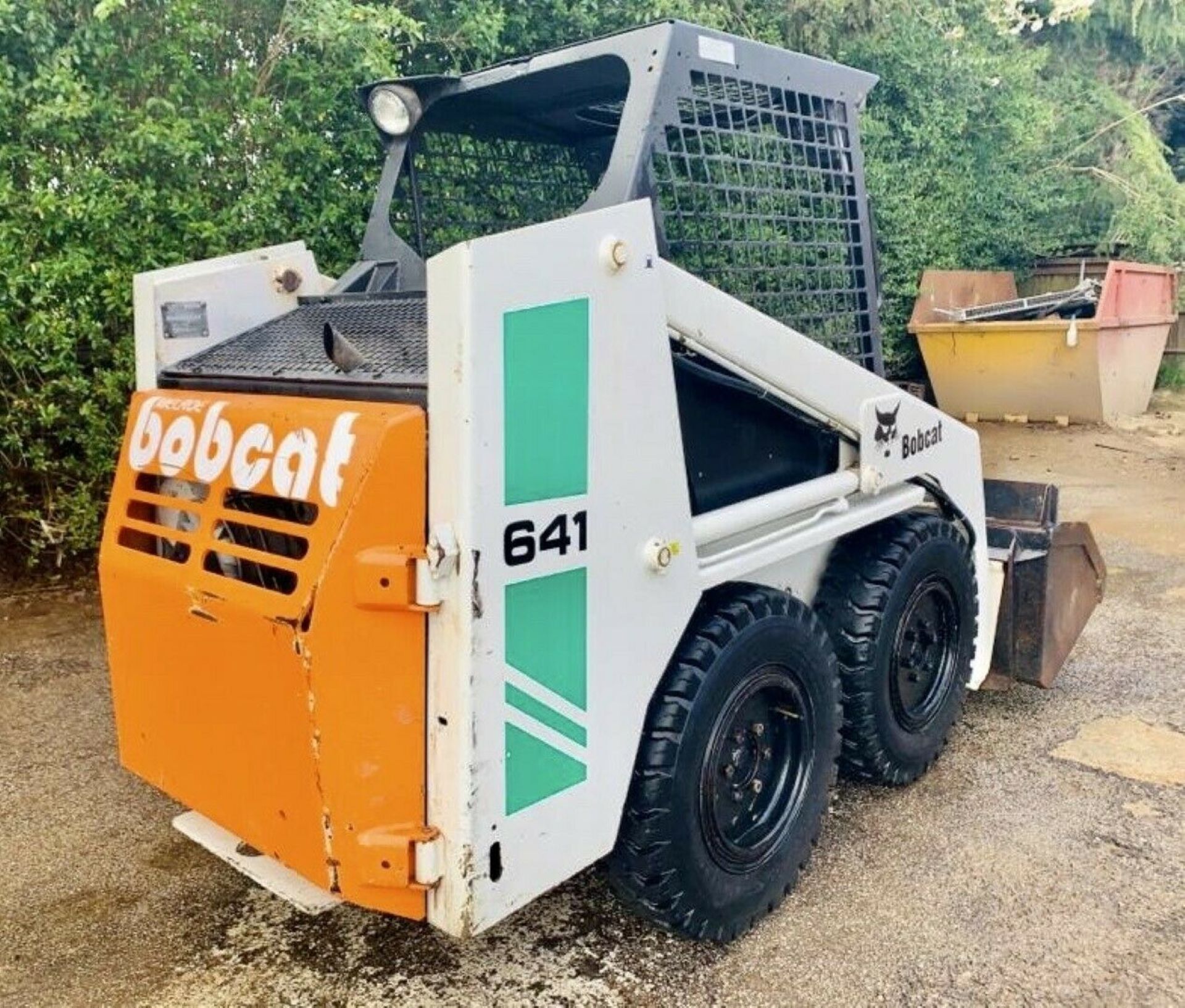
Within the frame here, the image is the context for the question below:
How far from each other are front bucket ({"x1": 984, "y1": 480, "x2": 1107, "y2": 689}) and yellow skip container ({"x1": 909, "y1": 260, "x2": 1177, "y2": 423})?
20.6ft

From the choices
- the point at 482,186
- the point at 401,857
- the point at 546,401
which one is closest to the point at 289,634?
the point at 401,857

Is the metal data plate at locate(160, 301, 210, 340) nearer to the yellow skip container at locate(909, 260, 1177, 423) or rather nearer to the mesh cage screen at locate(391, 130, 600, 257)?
the mesh cage screen at locate(391, 130, 600, 257)

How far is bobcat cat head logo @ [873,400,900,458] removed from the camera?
2.79m

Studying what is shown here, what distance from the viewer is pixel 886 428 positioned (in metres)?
2.83

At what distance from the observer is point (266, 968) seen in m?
2.25

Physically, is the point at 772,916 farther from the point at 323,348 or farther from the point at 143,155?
the point at 143,155

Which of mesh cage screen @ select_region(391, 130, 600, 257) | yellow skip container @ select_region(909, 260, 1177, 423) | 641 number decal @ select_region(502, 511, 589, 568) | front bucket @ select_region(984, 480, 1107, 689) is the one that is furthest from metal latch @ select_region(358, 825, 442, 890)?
yellow skip container @ select_region(909, 260, 1177, 423)

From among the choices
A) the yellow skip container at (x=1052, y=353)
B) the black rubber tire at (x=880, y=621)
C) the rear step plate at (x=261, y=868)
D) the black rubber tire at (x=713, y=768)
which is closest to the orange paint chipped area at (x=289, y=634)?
the rear step plate at (x=261, y=868)

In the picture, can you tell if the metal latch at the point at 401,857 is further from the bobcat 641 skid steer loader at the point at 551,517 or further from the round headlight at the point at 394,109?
the round headlight at the point at 394,109

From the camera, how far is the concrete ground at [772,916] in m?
2.18

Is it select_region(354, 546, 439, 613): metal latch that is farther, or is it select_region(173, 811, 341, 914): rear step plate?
select_region(173, 811, 341, 914): rear step plate

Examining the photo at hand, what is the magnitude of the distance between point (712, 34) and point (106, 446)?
3.69 meters

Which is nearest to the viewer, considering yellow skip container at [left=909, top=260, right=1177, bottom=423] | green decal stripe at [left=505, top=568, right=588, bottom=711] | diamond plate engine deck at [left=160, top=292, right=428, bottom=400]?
green decal stripe at [left=505, top=568, right=588, bottom=711]

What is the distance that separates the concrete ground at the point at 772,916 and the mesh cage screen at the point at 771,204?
4.59ft
